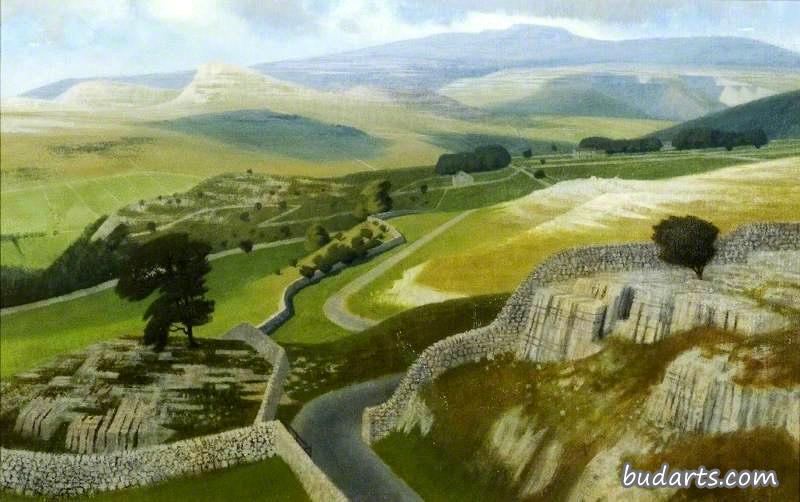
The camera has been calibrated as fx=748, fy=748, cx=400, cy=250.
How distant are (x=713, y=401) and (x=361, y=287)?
568cm

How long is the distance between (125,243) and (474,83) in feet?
→ 21.5

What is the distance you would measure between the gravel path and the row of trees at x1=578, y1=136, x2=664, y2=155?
74.7 inches

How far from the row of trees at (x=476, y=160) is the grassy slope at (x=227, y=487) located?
191 inches

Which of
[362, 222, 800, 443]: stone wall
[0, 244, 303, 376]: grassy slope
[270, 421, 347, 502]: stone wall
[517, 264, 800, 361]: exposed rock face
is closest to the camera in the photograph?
[517, 264, 800, 361]: exposed rock face

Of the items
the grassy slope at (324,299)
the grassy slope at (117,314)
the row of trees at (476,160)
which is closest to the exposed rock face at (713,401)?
the row of trees at (476,160)

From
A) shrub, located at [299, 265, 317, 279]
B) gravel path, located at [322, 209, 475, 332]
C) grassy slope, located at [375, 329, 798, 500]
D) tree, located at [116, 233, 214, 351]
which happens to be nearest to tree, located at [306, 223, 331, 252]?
shrub, located at [299, 265, 317, 279]

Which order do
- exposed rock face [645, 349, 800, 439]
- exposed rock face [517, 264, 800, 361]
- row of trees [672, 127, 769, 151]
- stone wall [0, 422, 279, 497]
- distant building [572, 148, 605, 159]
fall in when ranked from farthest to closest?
stone wall [0, 422, 279, 497], distant building [572, 148, 605, 159], row of trees [672, 127, 769, 151], exposed rock face [517, 264, 800, 361], exposed rock face [645, 349, 800, 439]

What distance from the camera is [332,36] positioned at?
1202cm

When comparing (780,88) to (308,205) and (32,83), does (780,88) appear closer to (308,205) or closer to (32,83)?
(308,205)

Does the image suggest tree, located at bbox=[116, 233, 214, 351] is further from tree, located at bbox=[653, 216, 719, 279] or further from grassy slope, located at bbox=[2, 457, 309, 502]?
tree, located at bbox=[653, 216, 719, 279]

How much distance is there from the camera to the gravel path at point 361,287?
11023 millimetres

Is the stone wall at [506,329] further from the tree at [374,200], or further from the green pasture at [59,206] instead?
the green pasture at [59,206]

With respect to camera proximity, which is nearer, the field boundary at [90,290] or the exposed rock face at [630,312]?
the exposed rock face at [630,312]

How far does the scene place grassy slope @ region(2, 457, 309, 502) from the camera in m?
10.0
